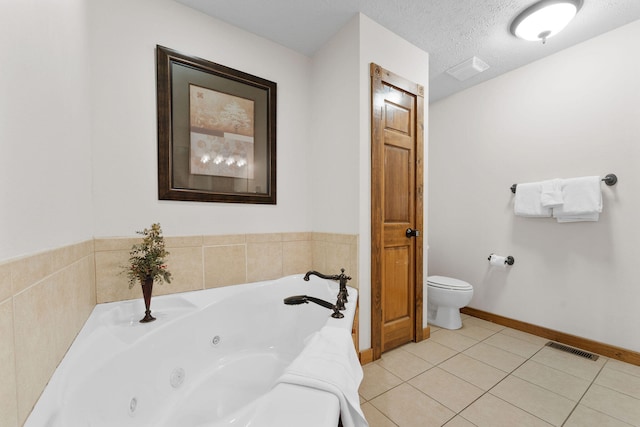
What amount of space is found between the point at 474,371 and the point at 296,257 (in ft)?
5.03

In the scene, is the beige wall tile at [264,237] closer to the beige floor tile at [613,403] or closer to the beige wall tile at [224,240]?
the beige wall tile at [224,240]

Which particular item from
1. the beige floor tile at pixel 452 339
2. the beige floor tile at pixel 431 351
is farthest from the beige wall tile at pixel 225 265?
the beige floor tile at pixel 452 339

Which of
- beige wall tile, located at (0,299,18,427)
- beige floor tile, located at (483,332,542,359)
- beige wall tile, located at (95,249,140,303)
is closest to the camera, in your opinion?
beige wall tile, located at (0,299,18,427)

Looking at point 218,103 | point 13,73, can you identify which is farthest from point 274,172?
point 13,73

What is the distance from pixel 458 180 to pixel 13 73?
3339 millimetres

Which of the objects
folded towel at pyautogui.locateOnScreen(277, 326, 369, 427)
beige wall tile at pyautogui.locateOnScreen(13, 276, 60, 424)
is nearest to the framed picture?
beige wall tile at pyautogui.locateOnScreen(13, 276, 60, 424)

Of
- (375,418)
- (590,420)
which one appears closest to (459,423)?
(375,418)

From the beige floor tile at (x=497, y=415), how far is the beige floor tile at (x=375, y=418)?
0.42 m

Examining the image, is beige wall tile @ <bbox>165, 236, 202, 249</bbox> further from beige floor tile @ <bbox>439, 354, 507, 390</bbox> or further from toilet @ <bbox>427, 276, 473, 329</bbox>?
toilet @ <bbox>427, 276, 473, 329</bbox>

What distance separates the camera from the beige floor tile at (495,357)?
72.1 inches

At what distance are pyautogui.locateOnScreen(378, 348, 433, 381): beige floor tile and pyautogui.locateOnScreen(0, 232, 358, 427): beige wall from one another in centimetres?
65

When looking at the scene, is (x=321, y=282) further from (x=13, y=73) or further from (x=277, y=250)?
(x=13, y=73)

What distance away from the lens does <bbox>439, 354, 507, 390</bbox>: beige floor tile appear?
1.64 metres

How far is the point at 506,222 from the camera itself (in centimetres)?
254
